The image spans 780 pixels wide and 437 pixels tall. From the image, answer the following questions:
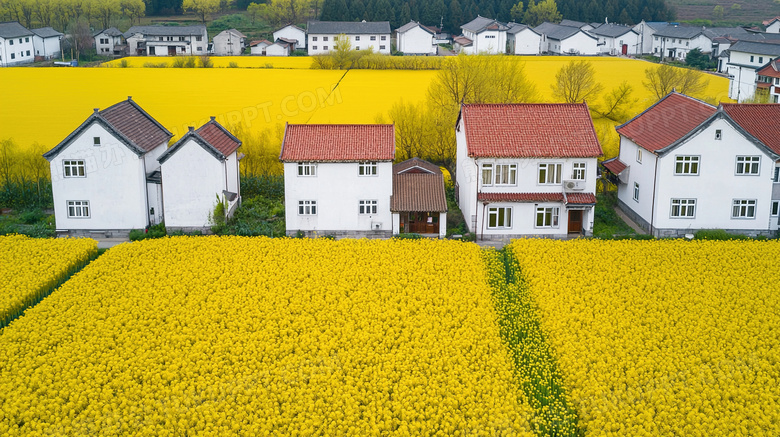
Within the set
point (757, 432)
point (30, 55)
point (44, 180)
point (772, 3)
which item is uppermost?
point (772, 3)

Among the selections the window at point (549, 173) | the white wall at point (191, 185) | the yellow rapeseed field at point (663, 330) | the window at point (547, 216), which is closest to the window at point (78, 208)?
the white wall at point (191, 185)

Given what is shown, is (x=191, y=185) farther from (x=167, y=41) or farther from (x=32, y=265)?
(x=167, y=41)

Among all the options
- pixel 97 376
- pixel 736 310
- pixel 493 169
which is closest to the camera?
pixel 97 376

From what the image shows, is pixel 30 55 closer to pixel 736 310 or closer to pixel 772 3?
pixel 736 310

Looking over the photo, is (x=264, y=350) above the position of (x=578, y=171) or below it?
below

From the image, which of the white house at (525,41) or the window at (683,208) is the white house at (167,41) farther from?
the window at (683,208)

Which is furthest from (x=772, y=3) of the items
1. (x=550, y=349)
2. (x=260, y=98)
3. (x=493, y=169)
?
(x=550, y=349)

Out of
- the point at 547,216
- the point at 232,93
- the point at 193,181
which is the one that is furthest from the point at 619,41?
the point at 193,181
